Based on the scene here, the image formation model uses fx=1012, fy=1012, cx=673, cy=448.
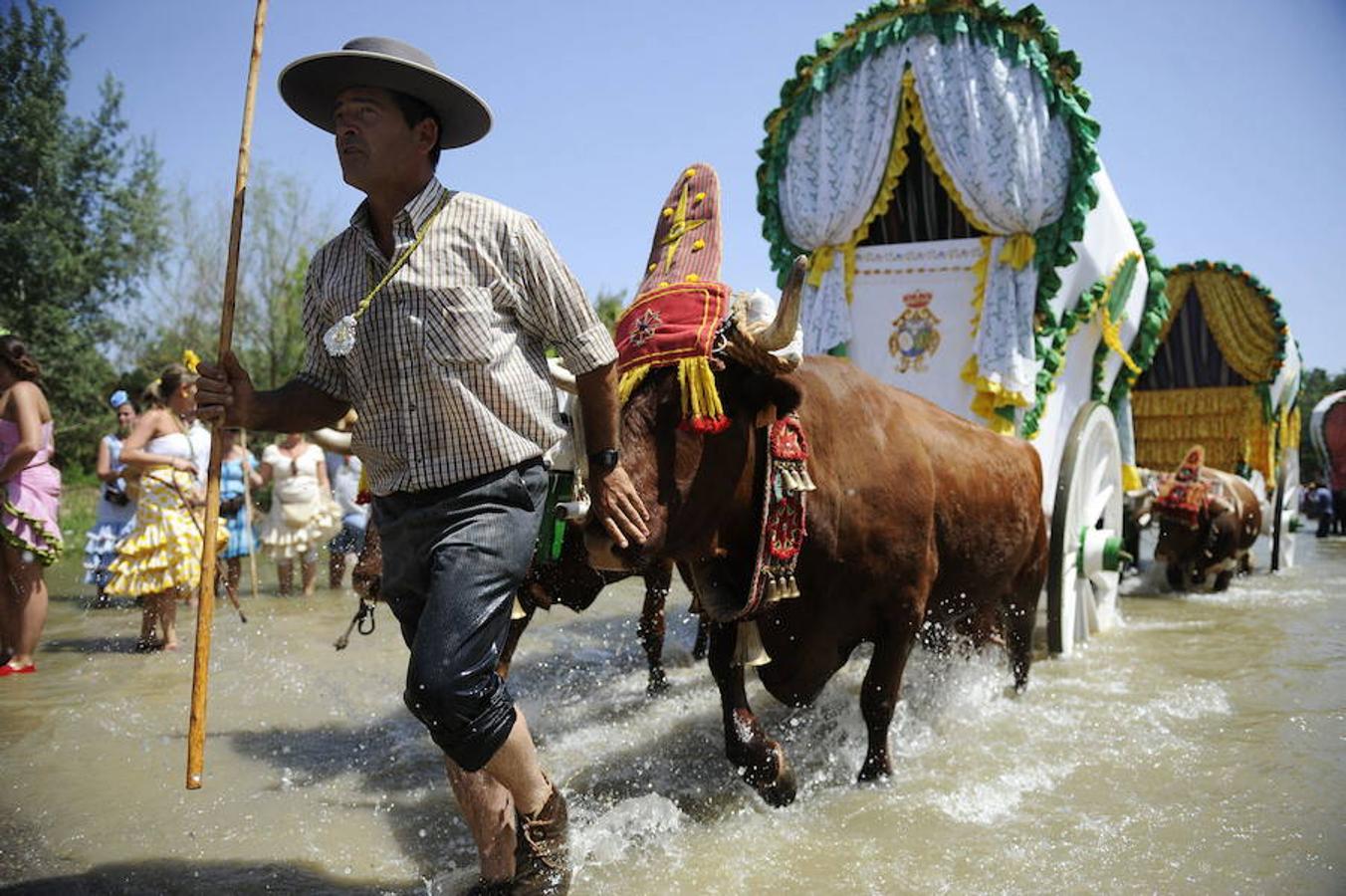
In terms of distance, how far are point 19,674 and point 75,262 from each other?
13080 mm

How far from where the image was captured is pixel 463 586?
2.19 meters

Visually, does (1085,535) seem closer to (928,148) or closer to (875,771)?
(928,148)

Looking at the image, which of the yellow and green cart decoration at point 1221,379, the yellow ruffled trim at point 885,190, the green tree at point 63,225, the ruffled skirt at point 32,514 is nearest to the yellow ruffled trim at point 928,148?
the yellow ruffled trim at point 885,190

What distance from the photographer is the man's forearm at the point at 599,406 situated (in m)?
2.35

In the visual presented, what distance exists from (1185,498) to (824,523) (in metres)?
5.80

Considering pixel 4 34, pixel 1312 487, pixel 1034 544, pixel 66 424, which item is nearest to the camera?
pixel 1034 544

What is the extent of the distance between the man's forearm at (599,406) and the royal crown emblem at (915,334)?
3444 mm

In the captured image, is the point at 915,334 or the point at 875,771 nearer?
the point at 875,771

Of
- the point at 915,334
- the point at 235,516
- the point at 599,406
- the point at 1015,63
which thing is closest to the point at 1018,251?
the point at 915,334

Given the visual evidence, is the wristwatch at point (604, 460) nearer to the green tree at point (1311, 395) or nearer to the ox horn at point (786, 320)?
the ox horn at point (786, 320)

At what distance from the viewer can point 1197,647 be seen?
6.02 meters

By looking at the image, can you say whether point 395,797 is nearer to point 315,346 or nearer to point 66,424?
point 315,346

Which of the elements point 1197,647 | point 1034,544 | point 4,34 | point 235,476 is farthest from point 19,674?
point 4,34

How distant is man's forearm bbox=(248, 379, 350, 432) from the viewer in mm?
2426
